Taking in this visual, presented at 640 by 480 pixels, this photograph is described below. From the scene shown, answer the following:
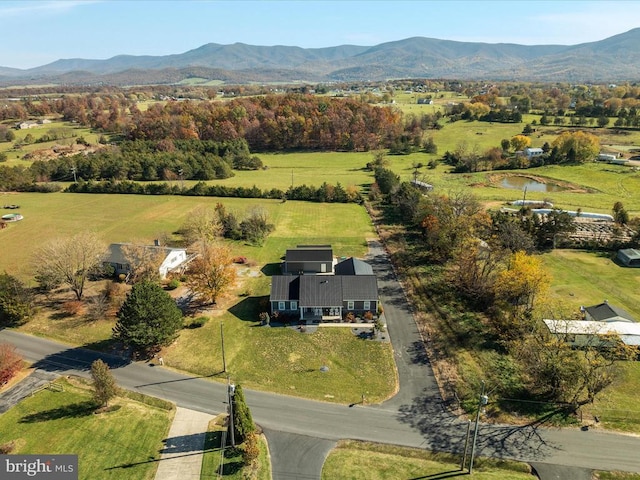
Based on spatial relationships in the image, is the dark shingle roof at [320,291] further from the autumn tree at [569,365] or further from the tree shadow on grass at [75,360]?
the autumn tree at [569,365]

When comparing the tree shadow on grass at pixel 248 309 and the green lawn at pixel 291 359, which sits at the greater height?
the tree shadow on grass at pixel 248 309

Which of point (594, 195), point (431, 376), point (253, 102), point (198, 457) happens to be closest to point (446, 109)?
point (253, 102)

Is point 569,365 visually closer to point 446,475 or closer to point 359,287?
point 446,475

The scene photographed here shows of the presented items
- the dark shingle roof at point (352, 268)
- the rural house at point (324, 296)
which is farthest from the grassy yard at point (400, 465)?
the dark shingle roof at point (352, 268)

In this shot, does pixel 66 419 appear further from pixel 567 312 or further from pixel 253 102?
pixel 253 102

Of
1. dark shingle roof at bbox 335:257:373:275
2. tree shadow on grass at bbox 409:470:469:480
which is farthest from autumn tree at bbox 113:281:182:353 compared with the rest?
tree shadow on grass at bbox 409:470:469:480

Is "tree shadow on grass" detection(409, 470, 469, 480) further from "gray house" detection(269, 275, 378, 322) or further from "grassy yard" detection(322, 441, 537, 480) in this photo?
"gray house" detection(269, 275, 378, 322)
